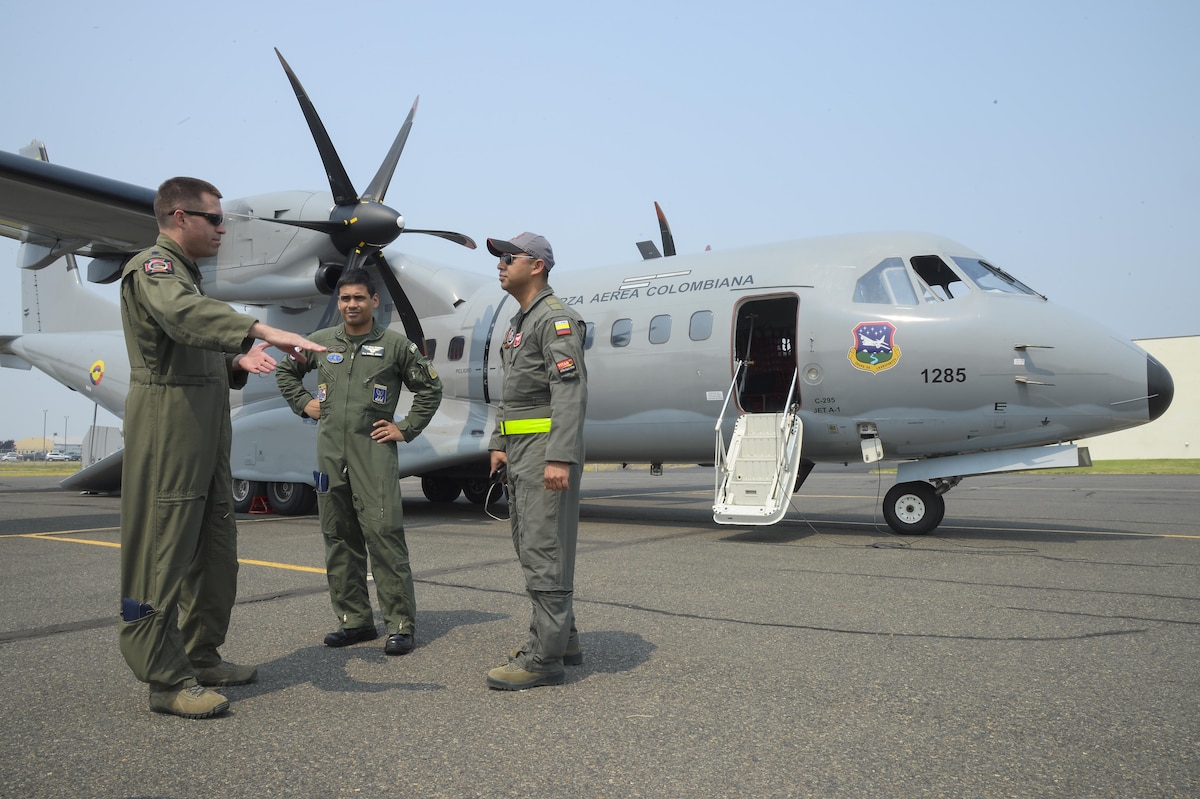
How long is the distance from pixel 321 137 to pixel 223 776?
35.9ft

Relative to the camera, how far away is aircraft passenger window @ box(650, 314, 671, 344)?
9.91 metres

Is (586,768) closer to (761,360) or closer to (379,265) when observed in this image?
(761,360)

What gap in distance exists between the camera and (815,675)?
3629mm

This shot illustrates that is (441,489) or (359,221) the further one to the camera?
(441,489)

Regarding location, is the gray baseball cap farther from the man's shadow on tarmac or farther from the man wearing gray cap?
the man's shadow on tarmac

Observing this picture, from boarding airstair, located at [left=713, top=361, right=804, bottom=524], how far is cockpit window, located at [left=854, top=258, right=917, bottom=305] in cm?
115

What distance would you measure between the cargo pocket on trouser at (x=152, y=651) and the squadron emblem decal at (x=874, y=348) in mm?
7024

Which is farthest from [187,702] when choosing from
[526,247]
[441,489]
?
[441,489]

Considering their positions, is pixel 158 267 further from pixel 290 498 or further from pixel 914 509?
pixel 290 498

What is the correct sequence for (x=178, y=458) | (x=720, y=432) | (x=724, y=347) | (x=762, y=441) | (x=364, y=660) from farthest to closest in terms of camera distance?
(x=724, y=347)
(x=720, y=432)
(x=762, y=441)
(x=364, y=660)
(x=178, y=458)

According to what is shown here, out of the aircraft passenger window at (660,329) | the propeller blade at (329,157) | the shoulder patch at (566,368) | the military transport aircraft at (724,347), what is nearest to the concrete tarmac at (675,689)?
the shoulder patch at (566,368)

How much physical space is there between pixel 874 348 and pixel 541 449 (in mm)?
5713

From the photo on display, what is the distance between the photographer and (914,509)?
8789mm

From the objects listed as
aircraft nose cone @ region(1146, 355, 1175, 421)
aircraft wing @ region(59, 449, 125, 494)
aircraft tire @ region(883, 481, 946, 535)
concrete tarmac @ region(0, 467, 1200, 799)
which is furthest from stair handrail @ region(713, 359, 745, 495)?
aircraft wing @ region(59, 449, 125, 494)
